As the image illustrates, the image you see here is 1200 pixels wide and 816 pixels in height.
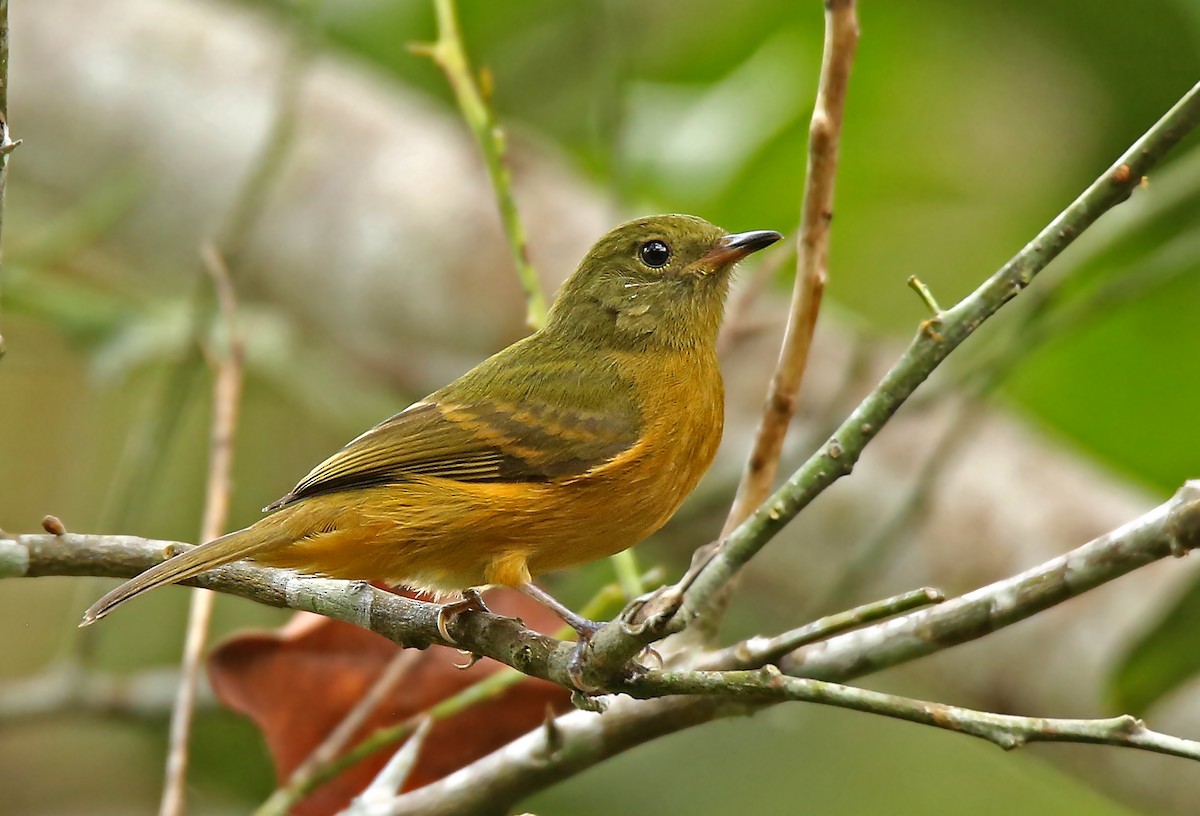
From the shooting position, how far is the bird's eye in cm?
414

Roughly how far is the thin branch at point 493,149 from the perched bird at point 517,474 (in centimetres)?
23

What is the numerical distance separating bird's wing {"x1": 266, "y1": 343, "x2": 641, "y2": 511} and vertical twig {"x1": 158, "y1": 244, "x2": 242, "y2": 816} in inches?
8.5

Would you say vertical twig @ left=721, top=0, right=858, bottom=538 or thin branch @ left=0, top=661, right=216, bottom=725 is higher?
thin branch @ left=0, top=661, right=216, bottom=725

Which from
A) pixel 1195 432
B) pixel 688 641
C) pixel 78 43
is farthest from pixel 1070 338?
pixel 78 43

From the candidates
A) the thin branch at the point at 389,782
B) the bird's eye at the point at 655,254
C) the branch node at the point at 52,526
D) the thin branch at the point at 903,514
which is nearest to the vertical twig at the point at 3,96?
the branch node at the point at 52,526

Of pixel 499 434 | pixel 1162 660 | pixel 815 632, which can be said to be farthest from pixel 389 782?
pixel 1162 660

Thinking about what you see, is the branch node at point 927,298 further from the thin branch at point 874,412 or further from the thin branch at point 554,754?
the thin branch at point 554,754

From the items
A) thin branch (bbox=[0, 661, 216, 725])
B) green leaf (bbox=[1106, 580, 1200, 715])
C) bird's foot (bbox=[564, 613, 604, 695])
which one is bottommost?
green leaf (bbox=[1106, 580, 1200, 715])

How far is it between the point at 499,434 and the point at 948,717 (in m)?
1.72

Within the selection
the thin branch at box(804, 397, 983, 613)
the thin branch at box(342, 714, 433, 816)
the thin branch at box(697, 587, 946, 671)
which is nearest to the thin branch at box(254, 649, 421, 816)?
the thin branch at box(342, 714, 433, 816)

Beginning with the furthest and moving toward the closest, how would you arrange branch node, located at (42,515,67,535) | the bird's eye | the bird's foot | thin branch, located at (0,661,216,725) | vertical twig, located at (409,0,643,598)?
thin branch, located at (0,661,216,725)
the bird's eye
vertical twig, located at (409,0,643,598)
branch node, located at (42,515,67,535)
the bird's foot

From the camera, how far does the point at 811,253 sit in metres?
3.04

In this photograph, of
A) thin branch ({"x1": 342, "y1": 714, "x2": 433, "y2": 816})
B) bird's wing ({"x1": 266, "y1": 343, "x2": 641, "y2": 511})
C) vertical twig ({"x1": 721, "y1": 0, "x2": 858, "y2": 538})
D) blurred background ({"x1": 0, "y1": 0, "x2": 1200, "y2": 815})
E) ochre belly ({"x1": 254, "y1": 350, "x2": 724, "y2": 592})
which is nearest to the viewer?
vertical twig ({"x1": 721, "y1": 0, "x2": 858, "y2": 538})

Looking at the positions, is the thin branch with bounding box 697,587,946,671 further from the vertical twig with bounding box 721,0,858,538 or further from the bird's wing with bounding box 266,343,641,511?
the bird's wing with bounding box 266,343,641,511
